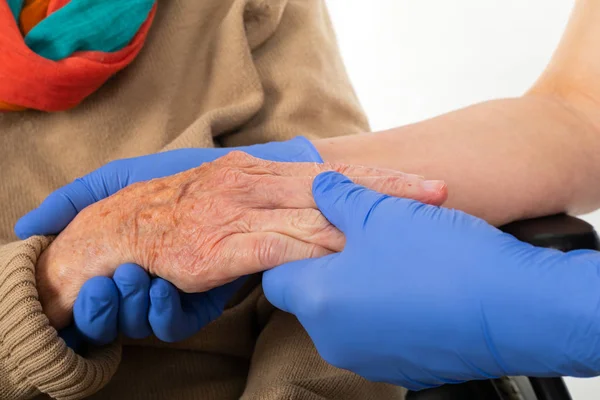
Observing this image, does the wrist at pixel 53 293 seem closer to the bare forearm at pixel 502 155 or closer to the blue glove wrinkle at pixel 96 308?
the blue glove wrinkle at pixel 96 308

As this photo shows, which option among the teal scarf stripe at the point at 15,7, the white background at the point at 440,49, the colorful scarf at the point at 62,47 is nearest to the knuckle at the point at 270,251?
the colorful scarf at the point at 62,47

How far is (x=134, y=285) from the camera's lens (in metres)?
0.70

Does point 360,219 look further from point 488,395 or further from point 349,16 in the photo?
point 349,16

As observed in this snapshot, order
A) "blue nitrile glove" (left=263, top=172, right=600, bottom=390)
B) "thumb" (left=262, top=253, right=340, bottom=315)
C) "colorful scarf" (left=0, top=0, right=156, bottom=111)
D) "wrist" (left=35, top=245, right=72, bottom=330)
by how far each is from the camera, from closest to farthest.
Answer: "blue nitrile glove" (left=263, top=172, right=600, bottom=390), "thumb" (left=262, top=253, right=340, bottom=315), "wrist" (left=35, top=245, right=72, bottom=330), "colorful scarf" (left=0, top=0, right=156, bottom=111)

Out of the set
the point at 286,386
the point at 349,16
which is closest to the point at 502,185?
the point at 286,386

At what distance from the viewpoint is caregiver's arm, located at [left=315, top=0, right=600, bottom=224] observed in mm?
798

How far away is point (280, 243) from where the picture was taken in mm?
684

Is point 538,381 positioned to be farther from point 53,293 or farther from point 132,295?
point 53,293

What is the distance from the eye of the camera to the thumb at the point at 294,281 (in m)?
0.62

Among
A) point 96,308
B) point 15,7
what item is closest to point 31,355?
point 96,308

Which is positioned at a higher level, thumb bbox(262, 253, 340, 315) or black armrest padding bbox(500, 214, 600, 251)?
black armrest padding bbox(500, 214, 600, 251)

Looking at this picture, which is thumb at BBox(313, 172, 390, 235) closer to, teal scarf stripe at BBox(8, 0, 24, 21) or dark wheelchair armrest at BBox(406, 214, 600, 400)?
dark wheelchair armrest at BBox(406, 214, 600, 400)

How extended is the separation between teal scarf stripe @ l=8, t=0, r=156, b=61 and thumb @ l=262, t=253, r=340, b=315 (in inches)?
20.6

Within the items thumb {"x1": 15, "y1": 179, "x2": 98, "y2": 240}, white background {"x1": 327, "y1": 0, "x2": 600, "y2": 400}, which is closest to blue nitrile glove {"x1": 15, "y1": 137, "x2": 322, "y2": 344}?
thumb {"x1": 15, "y1": 179, "x2": 98, "y2": 240}
